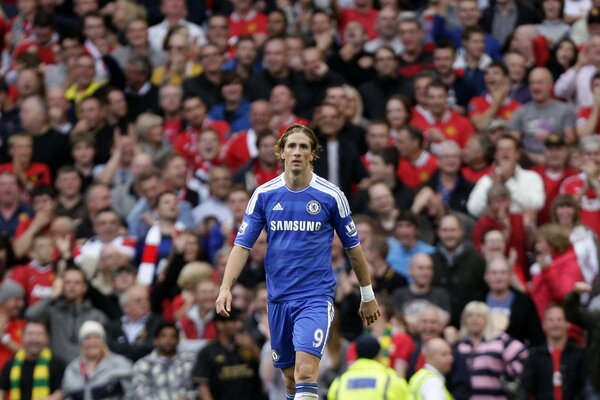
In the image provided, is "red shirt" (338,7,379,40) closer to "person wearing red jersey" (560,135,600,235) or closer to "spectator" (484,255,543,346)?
"person wearing red jersey" (560,135,600,235)

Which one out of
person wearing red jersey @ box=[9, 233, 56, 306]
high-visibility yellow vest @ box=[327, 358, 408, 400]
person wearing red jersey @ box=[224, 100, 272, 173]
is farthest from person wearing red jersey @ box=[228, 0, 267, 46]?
high-visibility yellow vest @ box=[327, 358, 408, 400]

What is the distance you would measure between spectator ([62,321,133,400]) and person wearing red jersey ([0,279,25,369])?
1.01 metres

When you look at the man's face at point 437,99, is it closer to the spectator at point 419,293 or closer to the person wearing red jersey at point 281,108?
the person wearing red jersey at point 281,108

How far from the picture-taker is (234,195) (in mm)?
18062

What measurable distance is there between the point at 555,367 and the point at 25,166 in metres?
7.61

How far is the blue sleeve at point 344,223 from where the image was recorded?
12.4 meters

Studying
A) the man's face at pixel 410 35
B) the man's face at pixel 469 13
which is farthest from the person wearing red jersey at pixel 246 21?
the man's face at pixel 469 13

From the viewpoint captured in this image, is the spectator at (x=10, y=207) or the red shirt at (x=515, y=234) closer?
the red shirt at (x=515, y=234)

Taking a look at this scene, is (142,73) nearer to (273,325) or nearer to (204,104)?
(204,104)

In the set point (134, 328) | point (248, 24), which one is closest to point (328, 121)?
point (134, 328)

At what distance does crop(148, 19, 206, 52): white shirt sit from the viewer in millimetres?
22109

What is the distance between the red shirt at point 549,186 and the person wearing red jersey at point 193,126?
4.08 metres

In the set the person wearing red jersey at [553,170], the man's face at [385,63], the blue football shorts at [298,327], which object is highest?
the man's face at [385,63]

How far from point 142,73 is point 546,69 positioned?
529 cm
